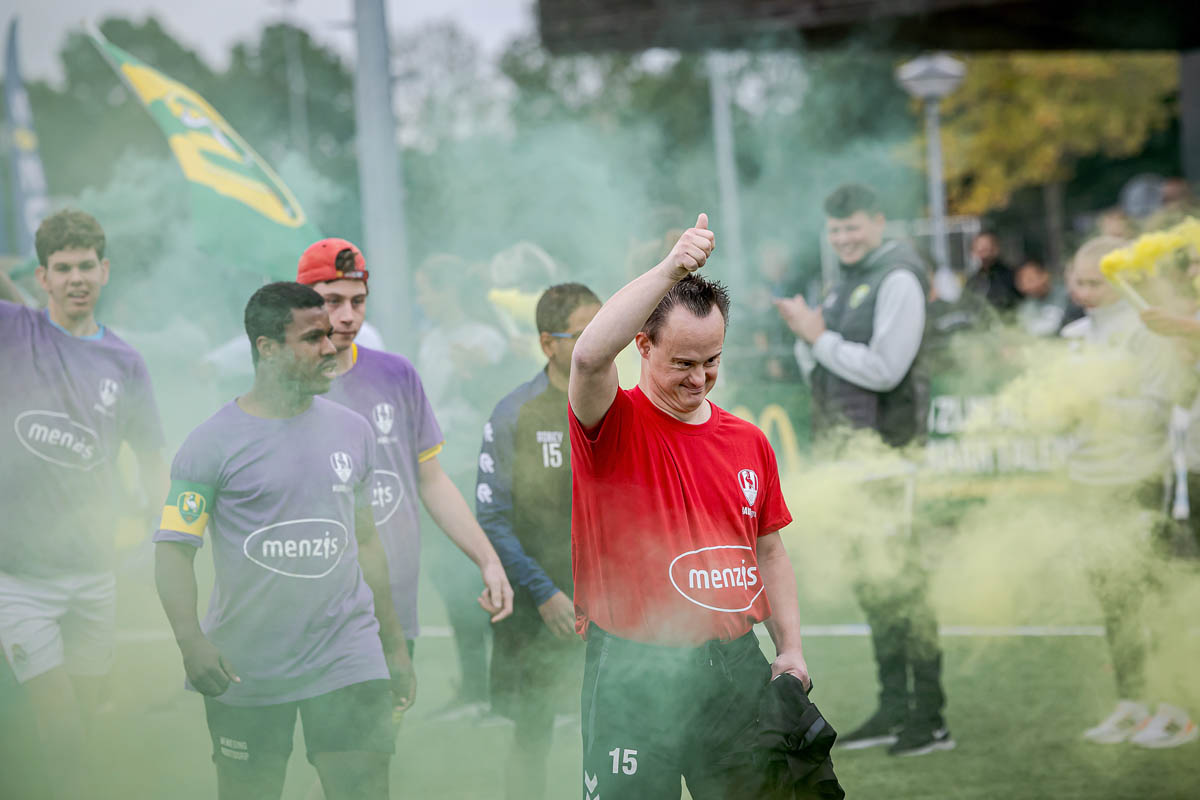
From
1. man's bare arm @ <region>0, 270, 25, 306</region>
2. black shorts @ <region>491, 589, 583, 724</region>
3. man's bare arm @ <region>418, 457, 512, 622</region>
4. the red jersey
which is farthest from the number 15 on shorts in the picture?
man's bare arm @ <region>0, 270, 25, 306</region>

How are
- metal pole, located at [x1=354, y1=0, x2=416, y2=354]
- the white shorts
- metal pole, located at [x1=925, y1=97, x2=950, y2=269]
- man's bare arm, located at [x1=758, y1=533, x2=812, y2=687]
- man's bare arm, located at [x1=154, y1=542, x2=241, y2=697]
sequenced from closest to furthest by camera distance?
man's bare arm, located at [x1=758, y1=533, x2=812, y2=687] < man's bare arm, located at [x1=154, y1=542, x2=241, y2=697] < the white shorts < metal pole, located at [x1=354, y1=0, x2=416, y2=354] < metal pole, located at [x1=925, y1=97, x2=950, y2=269]

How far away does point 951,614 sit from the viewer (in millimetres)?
6102

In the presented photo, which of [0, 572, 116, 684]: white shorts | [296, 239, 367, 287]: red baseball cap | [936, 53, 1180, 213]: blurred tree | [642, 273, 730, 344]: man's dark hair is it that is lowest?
[0, 572, 116, 684]: white shorts

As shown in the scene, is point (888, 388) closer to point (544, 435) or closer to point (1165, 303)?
point (1165, 303)

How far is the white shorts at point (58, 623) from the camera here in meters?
3.72

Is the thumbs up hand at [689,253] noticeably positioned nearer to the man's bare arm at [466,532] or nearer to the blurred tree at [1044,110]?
the man's bare arm at [466,532]

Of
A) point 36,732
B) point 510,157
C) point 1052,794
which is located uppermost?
point 510,157

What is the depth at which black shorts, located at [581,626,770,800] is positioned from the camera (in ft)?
8.48

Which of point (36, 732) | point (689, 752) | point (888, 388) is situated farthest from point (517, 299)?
point (689, 752)

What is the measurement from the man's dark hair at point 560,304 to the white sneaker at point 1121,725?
2590mm

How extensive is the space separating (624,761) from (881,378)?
260 cm

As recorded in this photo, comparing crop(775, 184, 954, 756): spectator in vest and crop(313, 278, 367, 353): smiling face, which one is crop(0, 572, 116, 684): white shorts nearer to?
crop(313, 278, 367, 353): smiling face

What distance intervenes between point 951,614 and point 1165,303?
2123mm

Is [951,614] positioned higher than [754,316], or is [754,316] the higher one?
[754,316]
